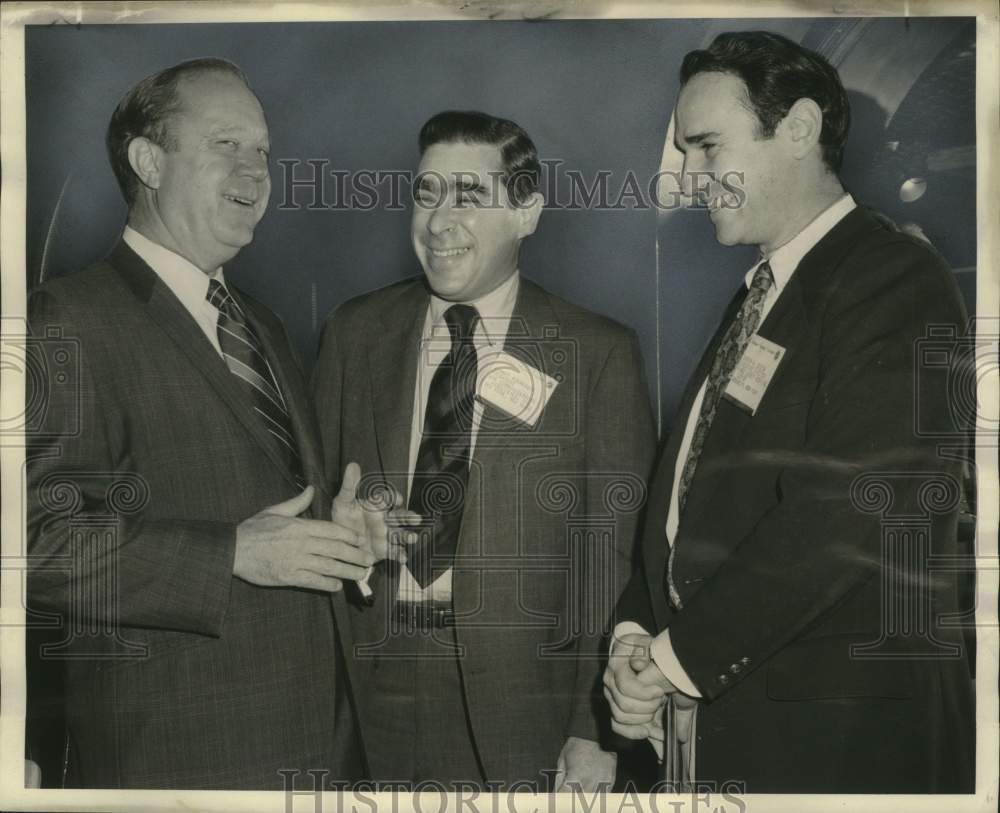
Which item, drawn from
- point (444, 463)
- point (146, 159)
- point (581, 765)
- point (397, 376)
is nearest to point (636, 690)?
point (581, 765)

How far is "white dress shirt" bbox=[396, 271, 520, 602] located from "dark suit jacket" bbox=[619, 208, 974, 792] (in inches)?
16.6

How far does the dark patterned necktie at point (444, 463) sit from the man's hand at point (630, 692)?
0.43m

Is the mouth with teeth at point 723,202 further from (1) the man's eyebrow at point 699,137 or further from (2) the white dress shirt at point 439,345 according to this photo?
(2) the white dress shirt at point 439,345

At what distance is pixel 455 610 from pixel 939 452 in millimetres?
1104

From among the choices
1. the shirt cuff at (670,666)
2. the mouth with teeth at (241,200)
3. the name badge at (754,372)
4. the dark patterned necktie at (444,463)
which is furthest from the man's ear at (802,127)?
the mouth with teeth at (241,200)

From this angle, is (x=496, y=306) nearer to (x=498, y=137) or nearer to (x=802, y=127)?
(x=498, y=137)

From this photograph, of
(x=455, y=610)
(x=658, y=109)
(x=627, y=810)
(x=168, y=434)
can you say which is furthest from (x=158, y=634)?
(x=658, y=109)

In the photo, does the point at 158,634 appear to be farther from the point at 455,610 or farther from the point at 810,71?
the point at 810,71

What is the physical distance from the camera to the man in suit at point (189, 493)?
7.89 ft

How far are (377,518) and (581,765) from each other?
0.71 m

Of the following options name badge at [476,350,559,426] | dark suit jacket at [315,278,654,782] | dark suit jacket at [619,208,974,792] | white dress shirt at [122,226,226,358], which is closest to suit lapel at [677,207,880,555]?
dark suit jacket at [619,208,974,792]

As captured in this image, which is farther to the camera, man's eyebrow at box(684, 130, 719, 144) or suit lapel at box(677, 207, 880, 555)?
Result: man's eyebrow at box(684, 130, 719, 144)

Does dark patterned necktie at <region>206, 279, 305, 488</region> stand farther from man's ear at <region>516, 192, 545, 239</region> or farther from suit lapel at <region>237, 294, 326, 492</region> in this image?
man's ear at <region>516, 192, 545, 239</region>

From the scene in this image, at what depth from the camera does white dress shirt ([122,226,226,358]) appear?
243cm
